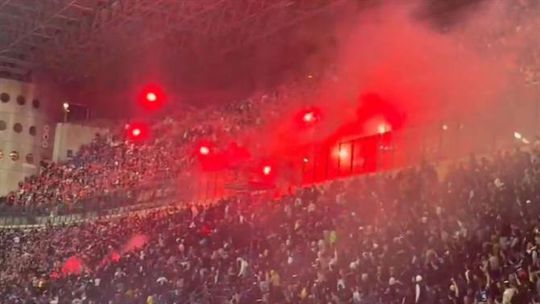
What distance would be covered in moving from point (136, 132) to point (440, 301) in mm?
17724

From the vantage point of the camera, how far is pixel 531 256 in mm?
10703

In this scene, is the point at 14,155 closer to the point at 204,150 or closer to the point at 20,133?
the point at 20,133

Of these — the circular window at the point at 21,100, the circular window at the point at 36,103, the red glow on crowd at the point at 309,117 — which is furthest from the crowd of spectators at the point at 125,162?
the circular window at the point at 21,100

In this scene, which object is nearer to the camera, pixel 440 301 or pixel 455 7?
pixel 440 301

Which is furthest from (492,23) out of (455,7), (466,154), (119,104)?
(119,104)

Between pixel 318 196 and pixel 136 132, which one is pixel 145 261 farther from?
pixel 136 132

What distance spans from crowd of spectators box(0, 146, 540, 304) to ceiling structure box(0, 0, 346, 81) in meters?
5.14

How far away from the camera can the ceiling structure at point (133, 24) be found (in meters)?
22.0

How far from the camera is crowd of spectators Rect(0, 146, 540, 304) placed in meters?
11.4

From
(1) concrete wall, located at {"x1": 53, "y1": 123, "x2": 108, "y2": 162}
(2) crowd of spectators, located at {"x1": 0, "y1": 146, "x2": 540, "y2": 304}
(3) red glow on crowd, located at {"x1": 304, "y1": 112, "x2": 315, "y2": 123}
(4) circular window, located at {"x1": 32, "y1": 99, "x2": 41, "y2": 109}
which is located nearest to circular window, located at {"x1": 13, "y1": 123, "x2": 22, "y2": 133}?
(4) circular window, located at {"x1": 32, "y1": 99, "x2": 41, "y2": 109}

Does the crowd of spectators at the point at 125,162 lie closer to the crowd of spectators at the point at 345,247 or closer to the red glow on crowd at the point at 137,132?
the red glow on crowd at the point at 137,132

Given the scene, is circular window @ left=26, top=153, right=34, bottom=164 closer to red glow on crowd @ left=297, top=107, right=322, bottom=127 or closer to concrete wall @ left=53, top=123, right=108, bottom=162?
concrete wall @ left=53, top=123, right=108, bottom=162

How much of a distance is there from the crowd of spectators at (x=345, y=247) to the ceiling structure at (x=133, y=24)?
5.14 m

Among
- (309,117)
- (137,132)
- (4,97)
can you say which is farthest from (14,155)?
(309,117)
